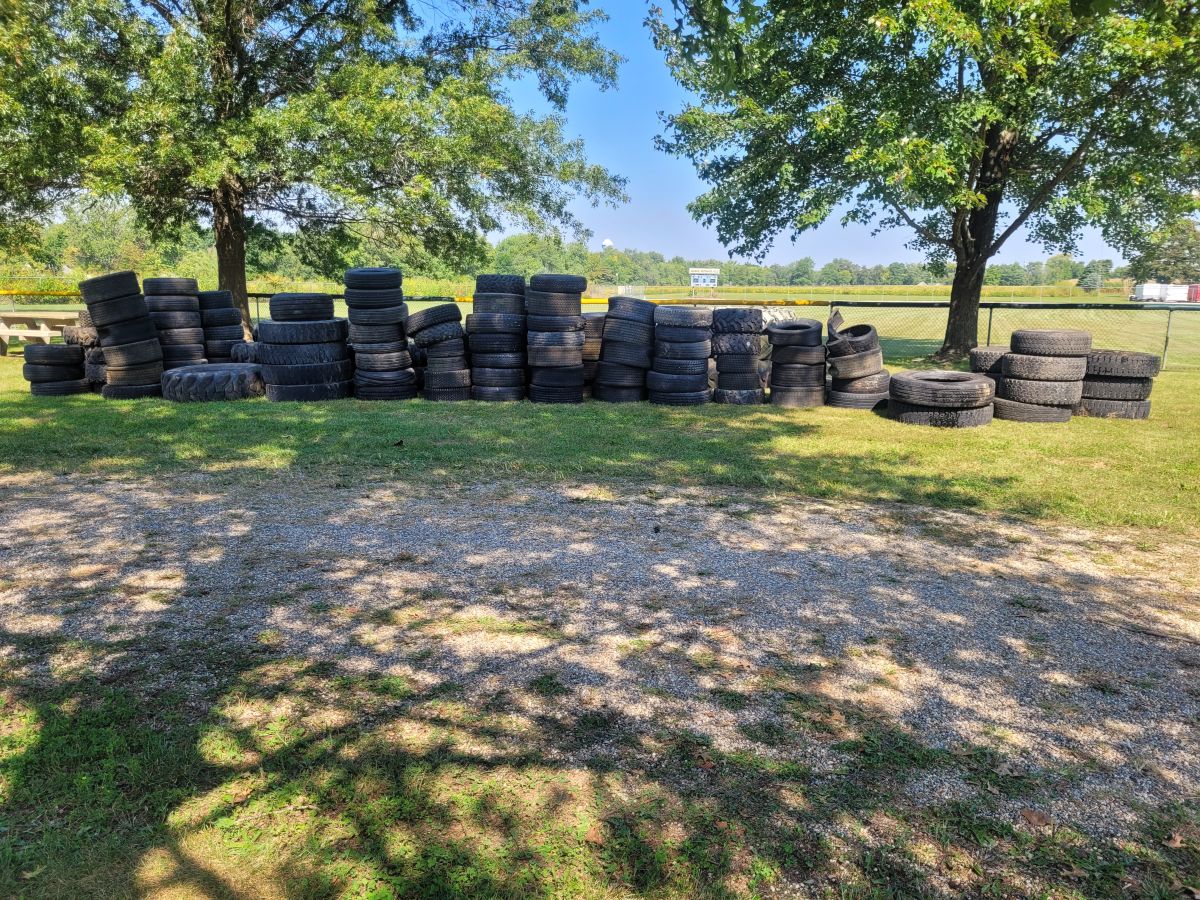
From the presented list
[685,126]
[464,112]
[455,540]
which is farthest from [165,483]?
[685,126]

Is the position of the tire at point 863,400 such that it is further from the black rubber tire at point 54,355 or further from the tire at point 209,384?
the black rubber tire at point 54,355

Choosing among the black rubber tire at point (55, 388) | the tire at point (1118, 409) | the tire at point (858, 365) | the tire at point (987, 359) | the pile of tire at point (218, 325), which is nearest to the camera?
Result: the tire at point (1118, 409)

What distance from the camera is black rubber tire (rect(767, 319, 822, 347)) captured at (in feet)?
39.3

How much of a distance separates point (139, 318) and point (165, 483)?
6.71 metres

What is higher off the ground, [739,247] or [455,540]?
[739,247]

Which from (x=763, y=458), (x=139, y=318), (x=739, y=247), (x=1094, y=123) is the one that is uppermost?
(x=1094, y=123)

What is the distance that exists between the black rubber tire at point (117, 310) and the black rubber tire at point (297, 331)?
2014 millimetres

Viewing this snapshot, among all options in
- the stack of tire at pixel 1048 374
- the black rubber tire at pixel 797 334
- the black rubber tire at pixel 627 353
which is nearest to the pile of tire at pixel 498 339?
the black rubber tire at pixel 627 353

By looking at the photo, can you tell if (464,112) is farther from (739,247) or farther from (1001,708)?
(1001,708)

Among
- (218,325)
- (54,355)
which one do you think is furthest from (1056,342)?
(54,355)

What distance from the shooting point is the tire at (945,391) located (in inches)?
405

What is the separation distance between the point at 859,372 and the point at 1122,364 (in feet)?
11.4

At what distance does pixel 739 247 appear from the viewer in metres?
21.2

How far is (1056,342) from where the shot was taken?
10672 millimetres
